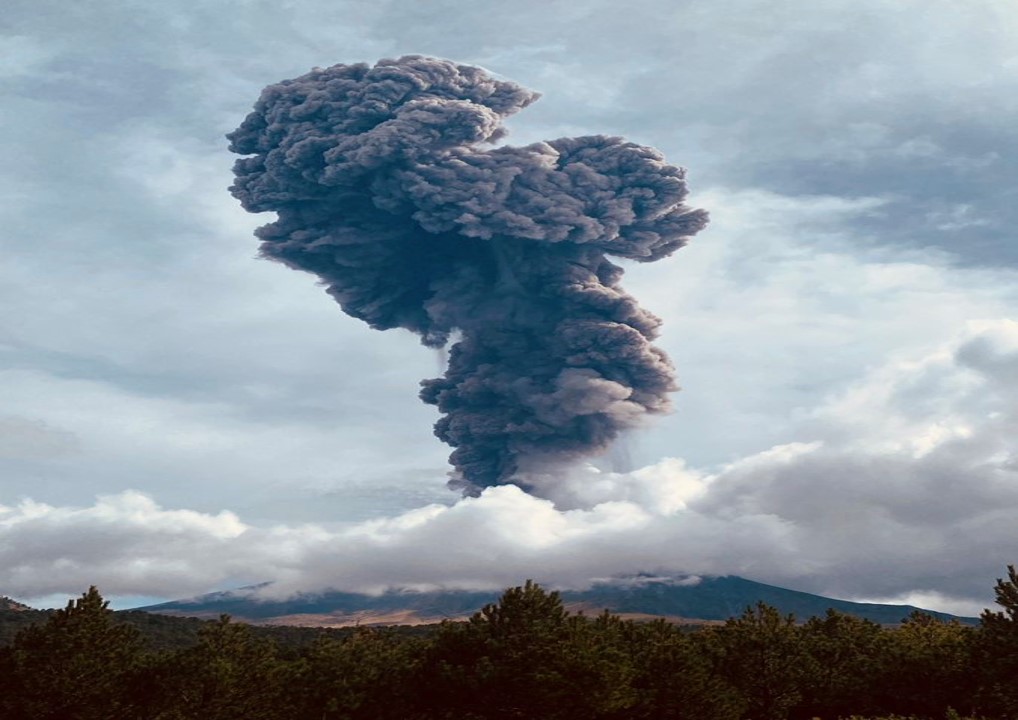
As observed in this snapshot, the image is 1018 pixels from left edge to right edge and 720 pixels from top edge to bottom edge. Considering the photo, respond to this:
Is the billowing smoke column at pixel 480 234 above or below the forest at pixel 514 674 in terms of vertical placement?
above

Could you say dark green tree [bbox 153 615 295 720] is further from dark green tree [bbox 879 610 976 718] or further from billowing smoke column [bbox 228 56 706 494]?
billowing smoke column [bbox 228 56 706 494]

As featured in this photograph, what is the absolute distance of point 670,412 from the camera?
6476 inches

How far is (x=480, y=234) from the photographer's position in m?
167

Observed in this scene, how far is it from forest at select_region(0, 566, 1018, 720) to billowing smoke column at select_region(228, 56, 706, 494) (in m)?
94.5

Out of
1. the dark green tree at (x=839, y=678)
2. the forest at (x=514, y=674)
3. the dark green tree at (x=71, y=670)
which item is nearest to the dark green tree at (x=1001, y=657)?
the forest at (x=514, y=674)

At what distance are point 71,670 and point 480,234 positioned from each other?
123729mm

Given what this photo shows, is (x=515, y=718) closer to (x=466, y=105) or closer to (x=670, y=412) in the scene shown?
(x=670, y=412)

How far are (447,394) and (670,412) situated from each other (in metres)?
39.9

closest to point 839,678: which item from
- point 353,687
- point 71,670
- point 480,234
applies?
point 353,687

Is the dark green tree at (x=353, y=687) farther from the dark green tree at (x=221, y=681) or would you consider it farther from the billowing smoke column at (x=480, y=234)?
the billowing smoke column at (x=480, y=234)

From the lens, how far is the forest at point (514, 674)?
51781mm

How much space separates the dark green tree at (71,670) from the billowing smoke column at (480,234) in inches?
4392

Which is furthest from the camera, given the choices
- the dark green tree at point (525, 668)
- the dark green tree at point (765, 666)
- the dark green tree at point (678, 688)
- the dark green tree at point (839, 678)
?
the dark green tree at point (839, 678)

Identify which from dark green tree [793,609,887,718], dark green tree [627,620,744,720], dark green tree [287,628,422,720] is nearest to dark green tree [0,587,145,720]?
dark green tree [287,628,422,720]
